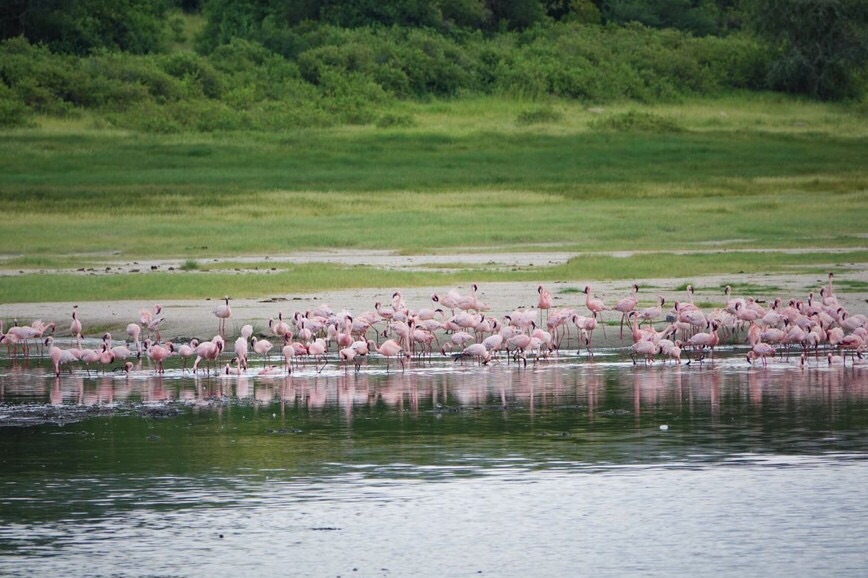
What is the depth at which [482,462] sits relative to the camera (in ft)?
39.2

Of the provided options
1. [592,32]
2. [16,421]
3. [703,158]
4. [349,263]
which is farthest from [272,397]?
[592,32]

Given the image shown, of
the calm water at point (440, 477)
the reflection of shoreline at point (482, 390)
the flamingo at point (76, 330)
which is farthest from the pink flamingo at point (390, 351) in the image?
the flamingo at point (76, 330)

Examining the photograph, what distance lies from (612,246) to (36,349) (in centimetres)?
1409

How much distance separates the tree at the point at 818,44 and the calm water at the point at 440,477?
41.8 metres

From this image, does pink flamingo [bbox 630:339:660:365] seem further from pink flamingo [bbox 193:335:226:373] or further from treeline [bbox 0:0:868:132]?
treeline [bbox 0:0:868:132]

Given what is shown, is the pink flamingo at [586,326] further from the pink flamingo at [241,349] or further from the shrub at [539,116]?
the shrub at [539,116]

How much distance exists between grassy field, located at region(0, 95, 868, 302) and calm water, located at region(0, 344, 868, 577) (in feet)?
30.8

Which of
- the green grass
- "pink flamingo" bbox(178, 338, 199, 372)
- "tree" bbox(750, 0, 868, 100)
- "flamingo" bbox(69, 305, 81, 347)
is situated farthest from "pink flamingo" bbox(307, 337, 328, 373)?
"tree" bbox(750, 0, 868, 100)

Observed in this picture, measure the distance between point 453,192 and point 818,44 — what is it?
21.4m

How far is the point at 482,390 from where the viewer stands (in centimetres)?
1599

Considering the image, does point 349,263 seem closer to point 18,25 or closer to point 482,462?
point 482,462

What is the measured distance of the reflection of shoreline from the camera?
1465 cm

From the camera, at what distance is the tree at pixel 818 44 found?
5634 cm

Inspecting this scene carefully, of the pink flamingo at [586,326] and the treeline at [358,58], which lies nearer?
the pink flamingo at [586,326]
